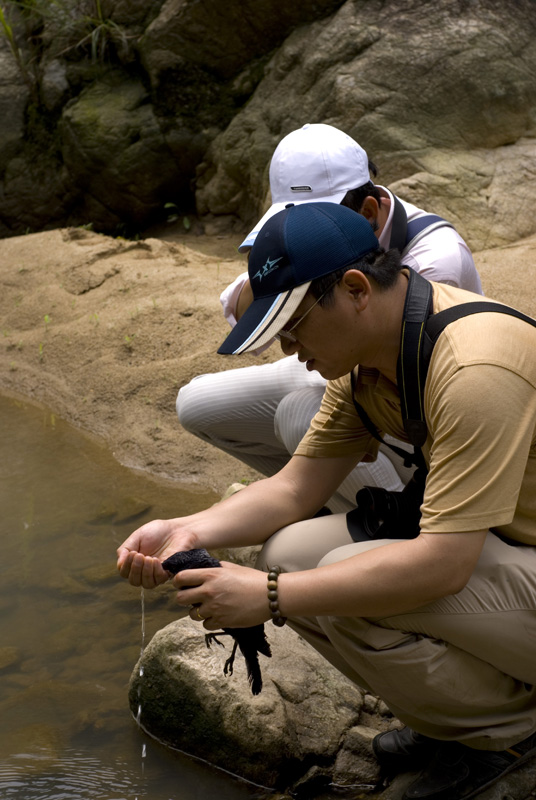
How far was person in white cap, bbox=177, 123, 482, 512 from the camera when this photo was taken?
2705mm

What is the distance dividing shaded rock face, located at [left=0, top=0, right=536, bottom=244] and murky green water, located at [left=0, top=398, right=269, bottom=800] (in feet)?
10.1

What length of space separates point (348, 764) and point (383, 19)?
5.78 m

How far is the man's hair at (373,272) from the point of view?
1848 millimetres

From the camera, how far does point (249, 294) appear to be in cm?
302

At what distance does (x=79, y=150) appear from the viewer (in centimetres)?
805

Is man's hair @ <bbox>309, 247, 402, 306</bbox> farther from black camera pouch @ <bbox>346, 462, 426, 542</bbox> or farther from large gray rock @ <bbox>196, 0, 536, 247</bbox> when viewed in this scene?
large gray rock @ <bbox>196, 0, 536, 247</bbox>

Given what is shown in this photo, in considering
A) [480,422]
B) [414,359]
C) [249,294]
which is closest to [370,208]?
[249,294]

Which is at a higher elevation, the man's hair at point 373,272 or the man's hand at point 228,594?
the man's hair at point 373,272

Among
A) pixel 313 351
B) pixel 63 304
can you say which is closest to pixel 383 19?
pixel 63 304

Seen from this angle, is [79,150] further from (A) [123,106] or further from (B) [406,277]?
(B) [406,277]

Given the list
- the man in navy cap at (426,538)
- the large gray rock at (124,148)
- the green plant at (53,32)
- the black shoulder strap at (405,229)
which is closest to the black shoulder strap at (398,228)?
the black shoulder strap at (405,229)

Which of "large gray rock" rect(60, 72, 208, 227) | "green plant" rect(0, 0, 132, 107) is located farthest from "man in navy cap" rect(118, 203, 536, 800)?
"green plant" rect(0, 0, 132, 107)

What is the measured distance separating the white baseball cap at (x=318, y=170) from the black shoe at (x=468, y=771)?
156 cm

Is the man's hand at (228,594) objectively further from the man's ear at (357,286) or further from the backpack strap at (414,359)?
the man's ear at (357,286)
